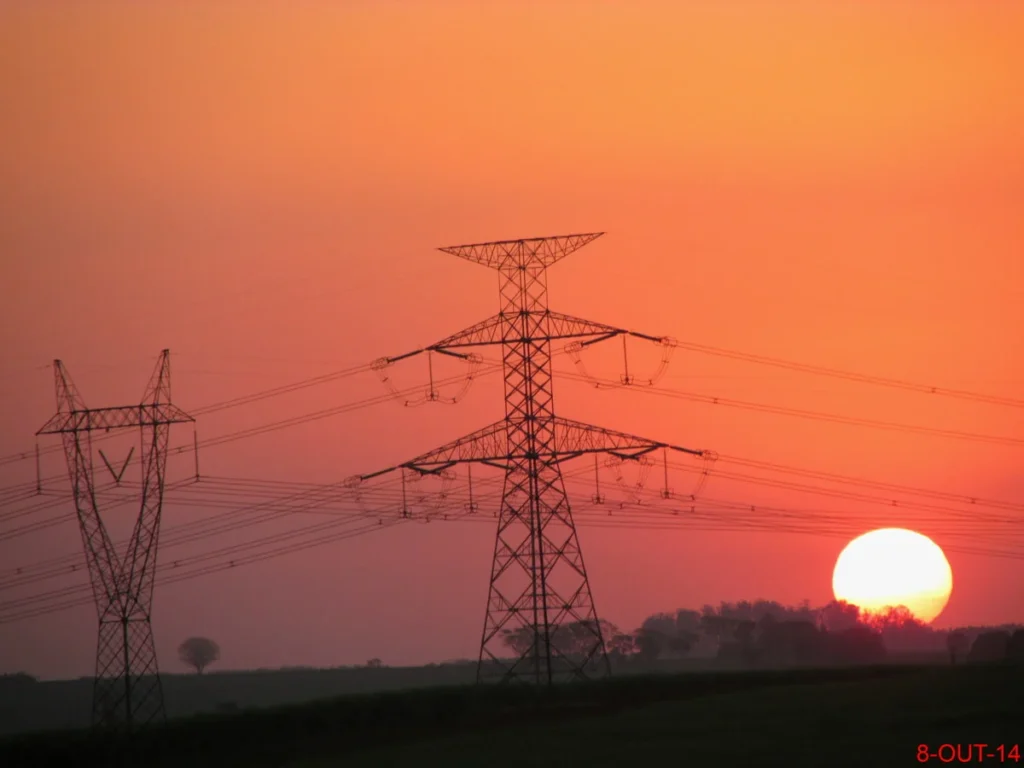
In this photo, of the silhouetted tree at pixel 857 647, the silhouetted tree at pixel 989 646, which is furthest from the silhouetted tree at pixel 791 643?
the silhouetted tree at pixel 989 646

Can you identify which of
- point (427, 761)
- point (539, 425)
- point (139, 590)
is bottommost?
point (427, 761)

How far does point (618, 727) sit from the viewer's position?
2349 inches

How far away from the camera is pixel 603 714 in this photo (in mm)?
65938

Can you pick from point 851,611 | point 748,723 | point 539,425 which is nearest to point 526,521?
point 539,425

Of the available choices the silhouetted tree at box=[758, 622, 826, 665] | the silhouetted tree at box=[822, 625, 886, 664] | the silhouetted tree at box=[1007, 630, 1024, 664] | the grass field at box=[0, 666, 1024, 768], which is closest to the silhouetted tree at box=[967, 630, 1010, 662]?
the silhouetted tree at box=[1007, 630, 1024, 664]

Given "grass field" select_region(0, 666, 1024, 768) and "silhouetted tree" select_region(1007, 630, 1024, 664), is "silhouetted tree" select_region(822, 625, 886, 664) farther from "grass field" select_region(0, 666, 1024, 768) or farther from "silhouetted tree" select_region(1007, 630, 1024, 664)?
"grass field" select_region(0, 666, 1024, 768)

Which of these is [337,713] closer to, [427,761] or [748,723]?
[427,761]

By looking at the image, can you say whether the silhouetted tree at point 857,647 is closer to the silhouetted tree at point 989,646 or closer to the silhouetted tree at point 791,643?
the silhouetted tree at point 791,643

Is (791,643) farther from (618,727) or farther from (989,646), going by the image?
(618,727)

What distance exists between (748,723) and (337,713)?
20223 millimetres

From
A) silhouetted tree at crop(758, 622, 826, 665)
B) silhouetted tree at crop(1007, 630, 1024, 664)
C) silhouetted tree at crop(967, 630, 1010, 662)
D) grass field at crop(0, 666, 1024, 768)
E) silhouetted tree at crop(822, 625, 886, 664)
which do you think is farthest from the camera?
silhouetted tree at crop(758, 622, 826, 665)

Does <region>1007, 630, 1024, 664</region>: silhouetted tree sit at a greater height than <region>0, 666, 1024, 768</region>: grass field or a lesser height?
greater

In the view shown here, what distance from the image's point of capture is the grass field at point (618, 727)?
51.0 meters

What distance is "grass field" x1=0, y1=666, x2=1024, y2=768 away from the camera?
51.0 m
